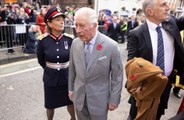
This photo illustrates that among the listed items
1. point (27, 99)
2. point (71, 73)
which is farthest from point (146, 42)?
point (27, 99)

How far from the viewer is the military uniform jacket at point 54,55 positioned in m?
2.97

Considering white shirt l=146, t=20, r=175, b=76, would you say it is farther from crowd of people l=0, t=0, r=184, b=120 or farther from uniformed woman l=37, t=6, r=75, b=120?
uniformed woman l=37, t=6, r=75, b=120

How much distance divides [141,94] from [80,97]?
2.61 feet

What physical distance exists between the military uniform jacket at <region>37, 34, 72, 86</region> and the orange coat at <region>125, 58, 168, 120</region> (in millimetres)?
1343

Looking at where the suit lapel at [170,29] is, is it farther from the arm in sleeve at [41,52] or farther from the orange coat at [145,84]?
the arm in sleeve at [41,52]

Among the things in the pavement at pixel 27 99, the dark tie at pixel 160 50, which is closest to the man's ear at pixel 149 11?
the dark tie at pixel 160 50

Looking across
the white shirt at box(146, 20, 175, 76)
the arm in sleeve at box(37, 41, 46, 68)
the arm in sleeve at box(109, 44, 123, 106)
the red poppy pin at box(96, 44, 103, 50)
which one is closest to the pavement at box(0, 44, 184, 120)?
the arm in sleeve at box(37, 41, 46, 68)

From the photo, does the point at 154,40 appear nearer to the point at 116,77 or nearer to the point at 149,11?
the point at 149,11

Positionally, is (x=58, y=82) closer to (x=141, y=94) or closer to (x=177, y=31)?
(x=141, y=94)

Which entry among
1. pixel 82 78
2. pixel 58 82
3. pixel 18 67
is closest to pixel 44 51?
pixel 58 82

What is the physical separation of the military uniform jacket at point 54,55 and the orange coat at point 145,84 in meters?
1.34

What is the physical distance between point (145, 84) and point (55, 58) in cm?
151

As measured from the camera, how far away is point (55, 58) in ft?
9.72

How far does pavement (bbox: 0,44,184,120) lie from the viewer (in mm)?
3854
